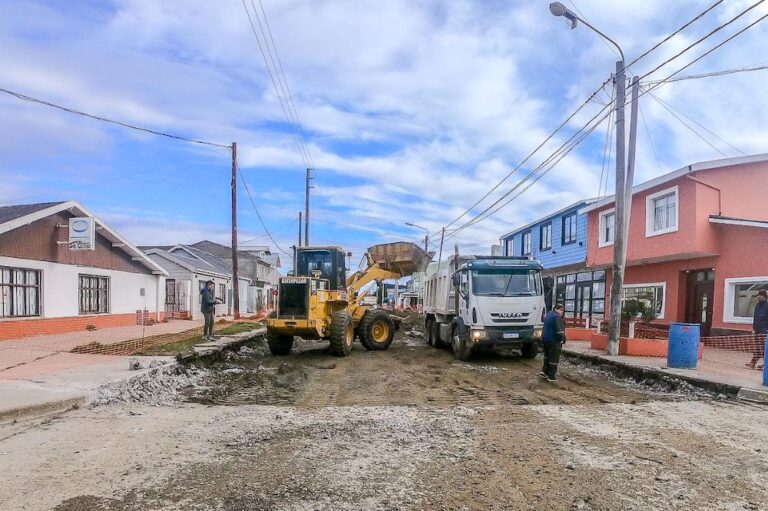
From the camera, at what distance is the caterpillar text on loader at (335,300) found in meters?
15.0

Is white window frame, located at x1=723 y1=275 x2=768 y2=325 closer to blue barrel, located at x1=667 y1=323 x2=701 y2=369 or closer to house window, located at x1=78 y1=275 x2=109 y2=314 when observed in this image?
blue barrel, located at x1=667 y1=323 x2=701 y2=369

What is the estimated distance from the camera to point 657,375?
11.5 metres

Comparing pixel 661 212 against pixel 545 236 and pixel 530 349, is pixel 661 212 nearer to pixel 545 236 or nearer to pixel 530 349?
pixel 530 349

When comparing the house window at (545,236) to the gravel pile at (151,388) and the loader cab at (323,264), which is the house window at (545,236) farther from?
the gravel pile at (151,388)

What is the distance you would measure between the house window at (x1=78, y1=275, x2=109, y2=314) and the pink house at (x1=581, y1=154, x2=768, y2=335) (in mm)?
19917

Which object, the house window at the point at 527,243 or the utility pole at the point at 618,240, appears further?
the house window at the point at 527,243

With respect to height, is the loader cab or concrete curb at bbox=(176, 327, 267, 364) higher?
the loader cab

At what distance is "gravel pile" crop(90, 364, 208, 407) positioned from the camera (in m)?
9.02

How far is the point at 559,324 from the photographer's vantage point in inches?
450

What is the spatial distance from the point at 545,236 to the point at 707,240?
13.7 meters

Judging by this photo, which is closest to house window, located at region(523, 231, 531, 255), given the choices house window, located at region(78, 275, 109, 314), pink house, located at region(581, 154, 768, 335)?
pink house, located at region(581, 154, 768, 335)

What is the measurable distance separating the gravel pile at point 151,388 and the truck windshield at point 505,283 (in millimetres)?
7251

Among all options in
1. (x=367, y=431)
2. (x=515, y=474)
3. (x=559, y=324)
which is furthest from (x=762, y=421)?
(x=367, y=431)

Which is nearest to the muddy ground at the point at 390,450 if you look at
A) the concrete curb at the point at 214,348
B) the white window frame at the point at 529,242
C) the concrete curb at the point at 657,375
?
the concrete curb at the point at 657,375
